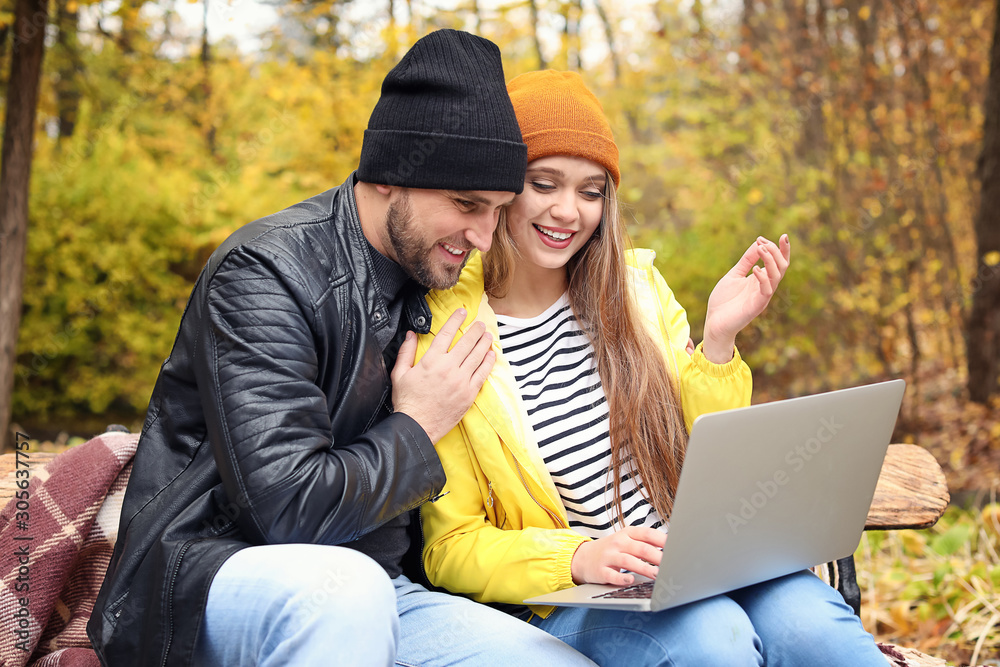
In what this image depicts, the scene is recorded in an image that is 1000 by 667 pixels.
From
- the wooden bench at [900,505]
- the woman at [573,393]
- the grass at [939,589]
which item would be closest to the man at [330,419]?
the woman at [573,393]

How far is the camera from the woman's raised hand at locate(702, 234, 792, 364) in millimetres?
1982

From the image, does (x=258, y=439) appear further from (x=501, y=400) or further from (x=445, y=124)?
(x=445, y=124)

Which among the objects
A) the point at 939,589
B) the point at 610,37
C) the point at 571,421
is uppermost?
the point at 610,37

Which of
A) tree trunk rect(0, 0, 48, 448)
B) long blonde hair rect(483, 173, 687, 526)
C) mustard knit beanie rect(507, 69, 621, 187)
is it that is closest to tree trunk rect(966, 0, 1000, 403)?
long blonde hair rect(483, 173, 687, 526)

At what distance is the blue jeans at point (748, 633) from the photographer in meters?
1.61

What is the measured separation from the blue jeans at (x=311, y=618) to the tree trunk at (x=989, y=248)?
14.1 ft

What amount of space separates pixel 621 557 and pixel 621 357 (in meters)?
0.63

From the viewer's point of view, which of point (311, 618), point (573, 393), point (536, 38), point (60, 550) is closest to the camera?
point (311, 618)

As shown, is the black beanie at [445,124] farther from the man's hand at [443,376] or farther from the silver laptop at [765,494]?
the silver laptop at [765,494]

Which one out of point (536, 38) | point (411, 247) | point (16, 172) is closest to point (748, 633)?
point (411, 247)

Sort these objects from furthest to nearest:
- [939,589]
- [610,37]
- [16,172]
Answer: [610,37] < [16,172] < [939,589]

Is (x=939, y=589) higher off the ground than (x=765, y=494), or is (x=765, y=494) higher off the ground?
(x=765, y=494)

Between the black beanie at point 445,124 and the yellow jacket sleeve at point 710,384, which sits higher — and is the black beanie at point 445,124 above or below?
above

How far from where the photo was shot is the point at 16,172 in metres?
4.00
